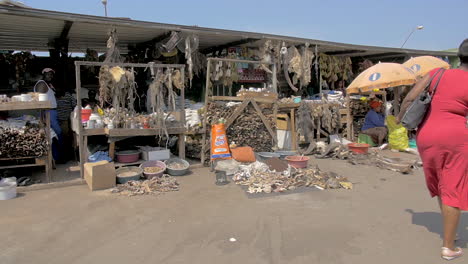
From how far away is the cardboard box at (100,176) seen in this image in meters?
5.71

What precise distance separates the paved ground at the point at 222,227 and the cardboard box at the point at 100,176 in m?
0.24

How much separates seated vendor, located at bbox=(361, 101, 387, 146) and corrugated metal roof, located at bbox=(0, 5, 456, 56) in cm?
234

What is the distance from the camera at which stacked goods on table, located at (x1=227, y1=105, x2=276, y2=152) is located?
7.70 meters

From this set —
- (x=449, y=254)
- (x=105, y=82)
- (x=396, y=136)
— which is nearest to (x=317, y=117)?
(x=396, y=136)

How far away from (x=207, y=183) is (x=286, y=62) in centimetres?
542

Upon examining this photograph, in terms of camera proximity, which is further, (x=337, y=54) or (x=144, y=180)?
(x=337, y=54)

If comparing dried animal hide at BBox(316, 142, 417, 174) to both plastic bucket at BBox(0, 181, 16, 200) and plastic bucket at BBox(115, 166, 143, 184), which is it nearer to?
plastic bucket at BBox(115, 166, 143, 184)

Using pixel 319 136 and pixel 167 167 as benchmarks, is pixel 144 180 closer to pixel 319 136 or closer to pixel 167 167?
pixel 167 167

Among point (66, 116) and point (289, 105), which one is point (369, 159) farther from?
point (66, 116)

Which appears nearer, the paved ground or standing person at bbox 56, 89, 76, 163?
the paved ground

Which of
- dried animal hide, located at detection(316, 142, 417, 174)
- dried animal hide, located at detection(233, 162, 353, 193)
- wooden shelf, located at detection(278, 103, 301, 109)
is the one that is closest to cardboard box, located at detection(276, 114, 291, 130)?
wooden shelf, located at detection(278, 103, 301, 109)

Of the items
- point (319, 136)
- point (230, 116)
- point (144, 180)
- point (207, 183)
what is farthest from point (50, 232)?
point (319, 136)

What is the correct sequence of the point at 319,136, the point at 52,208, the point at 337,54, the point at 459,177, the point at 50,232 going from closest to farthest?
the point at 459,177
the point at 50,232
the point at 52,208
the point at 319,136
the point at 337,54

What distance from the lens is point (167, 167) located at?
22.1 ft
